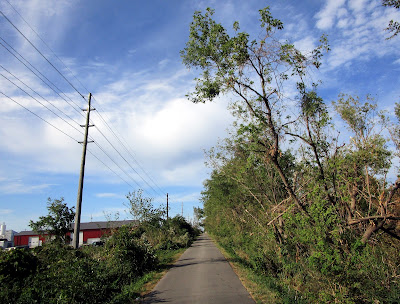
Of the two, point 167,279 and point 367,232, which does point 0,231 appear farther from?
point 367,232

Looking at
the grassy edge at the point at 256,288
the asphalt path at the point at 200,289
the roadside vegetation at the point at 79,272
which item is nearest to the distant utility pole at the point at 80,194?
the roadside vegetation at the point at 79,272

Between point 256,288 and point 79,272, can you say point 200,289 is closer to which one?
point 256,288

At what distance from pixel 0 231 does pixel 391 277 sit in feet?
298

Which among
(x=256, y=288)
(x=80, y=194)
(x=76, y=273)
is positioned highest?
(x=80, y=194)

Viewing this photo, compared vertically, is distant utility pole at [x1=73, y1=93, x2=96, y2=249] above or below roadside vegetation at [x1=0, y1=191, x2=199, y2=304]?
above

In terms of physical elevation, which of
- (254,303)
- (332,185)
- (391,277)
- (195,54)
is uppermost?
(195,54)

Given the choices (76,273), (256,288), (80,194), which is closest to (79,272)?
(76,273)

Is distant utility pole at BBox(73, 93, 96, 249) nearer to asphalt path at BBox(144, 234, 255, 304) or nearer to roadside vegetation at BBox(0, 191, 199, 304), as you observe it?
roadside vegetation at BBox(0, 191, 199, 304)

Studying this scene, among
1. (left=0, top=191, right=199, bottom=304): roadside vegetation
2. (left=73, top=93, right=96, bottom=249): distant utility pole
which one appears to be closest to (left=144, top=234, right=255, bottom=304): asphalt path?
(left=0, top=191, right=199, bottom=304): roadside vegetation

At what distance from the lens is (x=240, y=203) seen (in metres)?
23.2

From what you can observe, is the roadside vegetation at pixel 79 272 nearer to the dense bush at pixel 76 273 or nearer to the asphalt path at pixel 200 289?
the dense bush at pixel 76 273


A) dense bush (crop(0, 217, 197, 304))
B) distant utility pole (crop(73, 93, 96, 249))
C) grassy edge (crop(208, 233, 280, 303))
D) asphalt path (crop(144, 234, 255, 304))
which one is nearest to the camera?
dense bush (crop(0, 217, 197, 304))

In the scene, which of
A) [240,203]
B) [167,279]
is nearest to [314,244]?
[167,279]

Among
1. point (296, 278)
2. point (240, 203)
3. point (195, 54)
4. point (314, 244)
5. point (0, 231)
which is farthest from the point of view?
point (0, 231)
